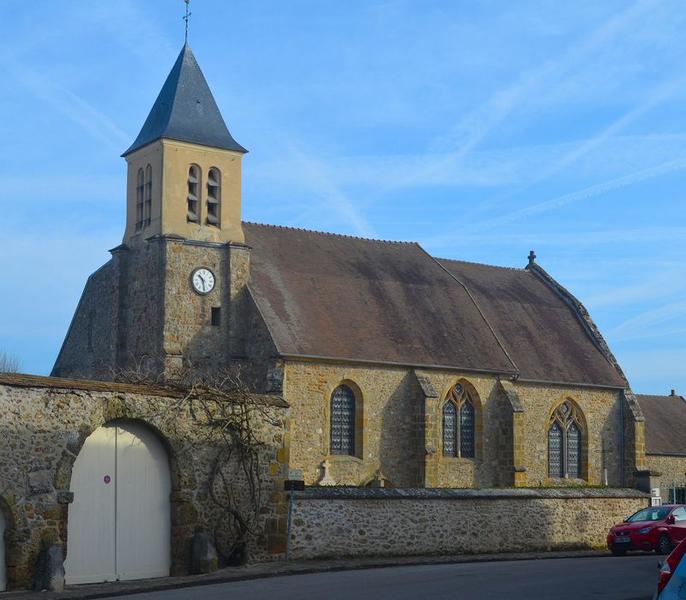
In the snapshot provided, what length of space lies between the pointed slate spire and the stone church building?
48 mm

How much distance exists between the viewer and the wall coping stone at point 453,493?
22016 mm

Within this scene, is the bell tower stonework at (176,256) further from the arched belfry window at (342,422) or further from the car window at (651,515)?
the car window at (651,515)

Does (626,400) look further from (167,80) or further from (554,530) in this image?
(167,80)

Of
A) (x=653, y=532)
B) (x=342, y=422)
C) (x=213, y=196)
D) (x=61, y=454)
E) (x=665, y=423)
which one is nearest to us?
(x=61, y=454)

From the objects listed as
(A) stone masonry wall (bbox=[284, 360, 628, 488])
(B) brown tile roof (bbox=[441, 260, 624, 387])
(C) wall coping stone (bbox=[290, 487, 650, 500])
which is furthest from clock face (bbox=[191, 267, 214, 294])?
(C) wall coping stone (bbox=[290, 487, 650, 500])

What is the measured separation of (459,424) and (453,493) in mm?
10795

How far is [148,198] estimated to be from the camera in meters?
33.9

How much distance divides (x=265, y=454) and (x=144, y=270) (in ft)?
44.1

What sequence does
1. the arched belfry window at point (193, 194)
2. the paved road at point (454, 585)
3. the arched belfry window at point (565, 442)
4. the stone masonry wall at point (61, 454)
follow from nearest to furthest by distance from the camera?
the paved road at point (454, 585), the stone masonry wall at point (61, 454), the arched belfry window at point (193, 194), the arched belfry window at point (565, 442)

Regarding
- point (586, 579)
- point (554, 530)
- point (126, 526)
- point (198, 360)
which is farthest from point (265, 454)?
point (198, 360)

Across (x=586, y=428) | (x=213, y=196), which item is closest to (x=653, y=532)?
(x=586, y=428)

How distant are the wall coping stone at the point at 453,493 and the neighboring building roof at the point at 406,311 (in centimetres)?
757

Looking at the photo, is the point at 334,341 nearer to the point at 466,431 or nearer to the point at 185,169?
the point at 466,431

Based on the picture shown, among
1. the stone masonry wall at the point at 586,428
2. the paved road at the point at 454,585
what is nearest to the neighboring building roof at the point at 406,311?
the stone masonry wall at the point at 586,428
